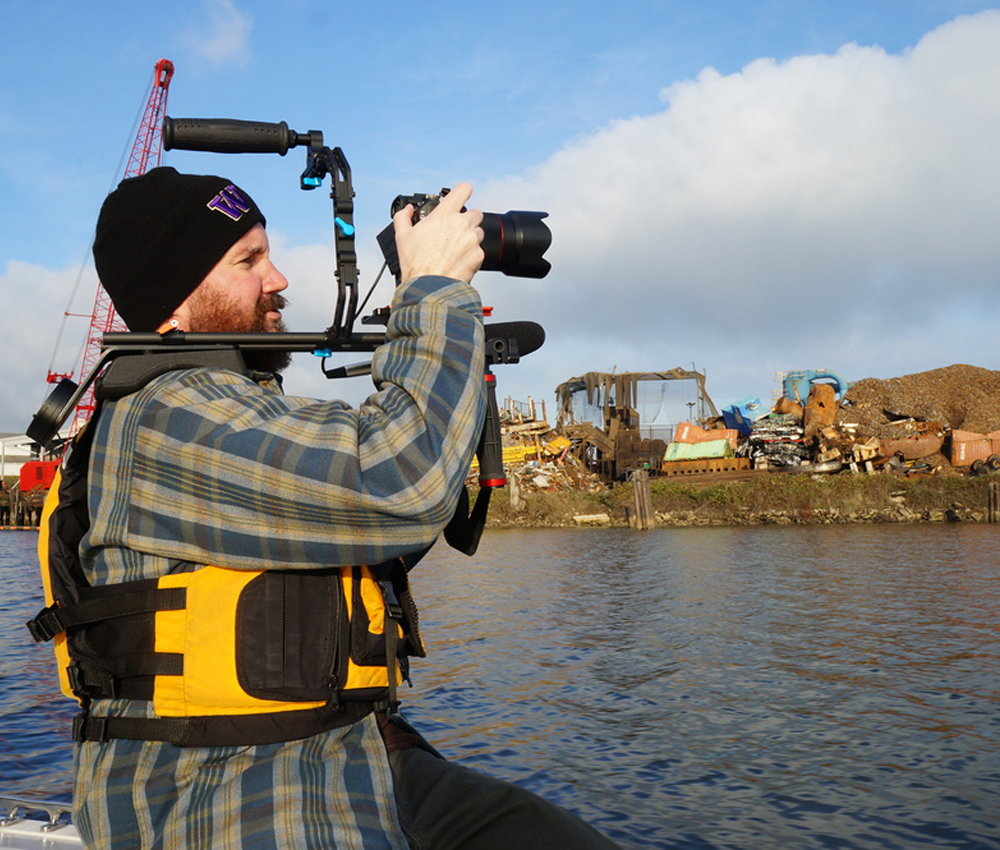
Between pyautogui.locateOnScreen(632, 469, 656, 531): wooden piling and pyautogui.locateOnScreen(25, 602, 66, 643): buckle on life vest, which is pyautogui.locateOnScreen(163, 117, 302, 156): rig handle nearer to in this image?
pyautogui.locateOnScreen(25, 602, 66, 643): buckle on life vest

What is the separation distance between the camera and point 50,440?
7.43 ft

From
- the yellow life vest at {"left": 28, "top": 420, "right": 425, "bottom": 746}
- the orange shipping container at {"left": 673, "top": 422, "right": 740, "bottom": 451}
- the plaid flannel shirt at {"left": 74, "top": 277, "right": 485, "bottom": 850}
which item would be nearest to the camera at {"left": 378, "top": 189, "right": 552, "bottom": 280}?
the plaid flannel shirt at {"left": 74, "top": 277, "right": 485, "bottom": 850}

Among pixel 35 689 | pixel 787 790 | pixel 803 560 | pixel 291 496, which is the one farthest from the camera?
pixel 803 560

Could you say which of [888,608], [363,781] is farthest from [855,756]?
[888,608]

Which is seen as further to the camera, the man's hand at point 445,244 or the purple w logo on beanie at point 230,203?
the purple w logo on beanie at point 230,203

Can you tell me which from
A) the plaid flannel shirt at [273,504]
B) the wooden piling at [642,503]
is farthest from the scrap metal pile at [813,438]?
the plaid flannel shirt at [273,504]

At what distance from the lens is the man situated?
1697mm

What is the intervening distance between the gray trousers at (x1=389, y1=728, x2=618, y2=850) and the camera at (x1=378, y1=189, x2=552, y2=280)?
44.0 inches

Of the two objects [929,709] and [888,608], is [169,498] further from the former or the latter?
[888,608]

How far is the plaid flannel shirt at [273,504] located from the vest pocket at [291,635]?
9cm

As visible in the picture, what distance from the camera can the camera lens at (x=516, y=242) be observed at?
7.04 feet

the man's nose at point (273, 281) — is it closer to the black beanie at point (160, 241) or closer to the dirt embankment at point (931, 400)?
the black beanie at point (160, 241)

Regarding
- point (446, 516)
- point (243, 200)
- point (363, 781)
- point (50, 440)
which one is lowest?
point (363, 781)

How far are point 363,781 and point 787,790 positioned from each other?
5.74 metres
